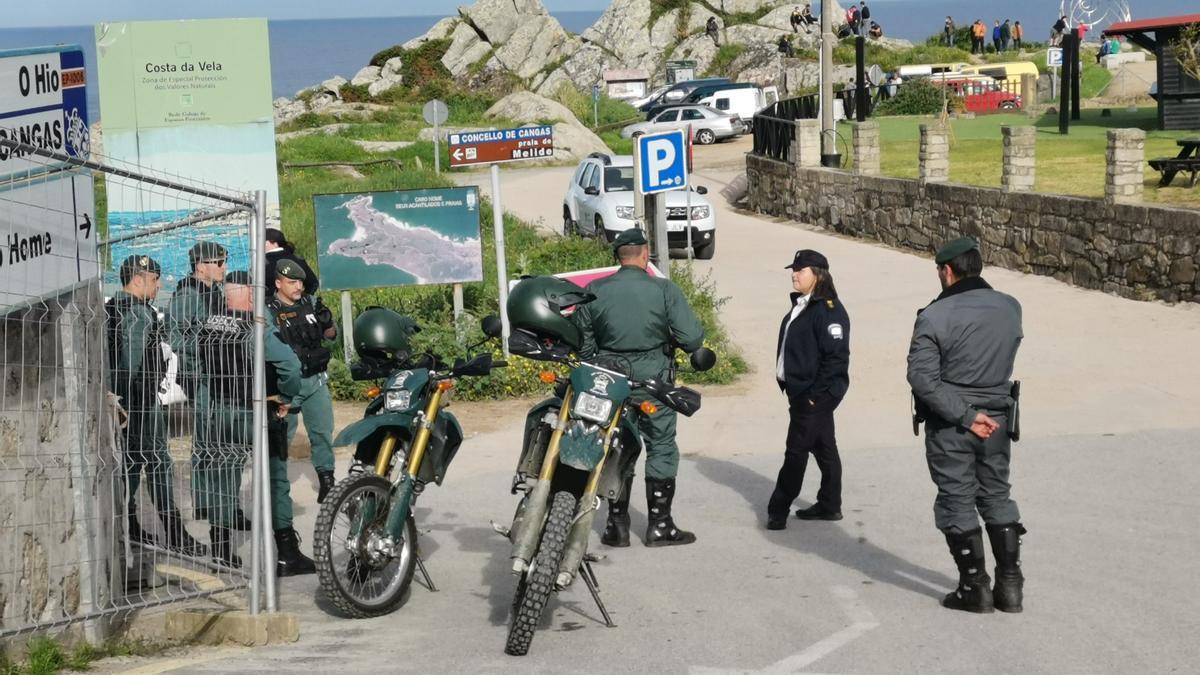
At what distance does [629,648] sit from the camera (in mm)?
6895

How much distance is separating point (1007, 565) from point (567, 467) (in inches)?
83.5

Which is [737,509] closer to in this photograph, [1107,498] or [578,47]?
[1107,498]

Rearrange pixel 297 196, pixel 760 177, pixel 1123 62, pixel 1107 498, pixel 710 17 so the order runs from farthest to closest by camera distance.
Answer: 1. pixel 710 17
2. pixel 1123 62
3. pixel 760 177
4. pixel 297 196
5. pixel 1107 498

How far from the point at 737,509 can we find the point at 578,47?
6880 centimetres

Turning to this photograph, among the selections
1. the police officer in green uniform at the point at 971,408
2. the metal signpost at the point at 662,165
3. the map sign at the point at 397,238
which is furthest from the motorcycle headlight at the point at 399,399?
the metal signpost at the point at 662,165

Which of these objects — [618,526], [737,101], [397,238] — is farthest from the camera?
[737,101]

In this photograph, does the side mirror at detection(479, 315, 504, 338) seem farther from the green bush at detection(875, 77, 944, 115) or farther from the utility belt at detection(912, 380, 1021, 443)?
the green bush at detection(875, 77, 944, 115)

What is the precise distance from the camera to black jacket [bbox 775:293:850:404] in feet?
29.7

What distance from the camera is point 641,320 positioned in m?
8.42

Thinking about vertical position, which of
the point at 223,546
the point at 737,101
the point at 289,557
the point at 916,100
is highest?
the point at 737,101

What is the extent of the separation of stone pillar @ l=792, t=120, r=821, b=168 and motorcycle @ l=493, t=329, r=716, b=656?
21585 mm

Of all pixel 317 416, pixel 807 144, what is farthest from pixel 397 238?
pixel 807 144

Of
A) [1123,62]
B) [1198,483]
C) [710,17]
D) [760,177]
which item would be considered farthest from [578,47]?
[1198,483]

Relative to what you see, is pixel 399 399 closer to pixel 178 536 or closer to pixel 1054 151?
pixel 178 536
